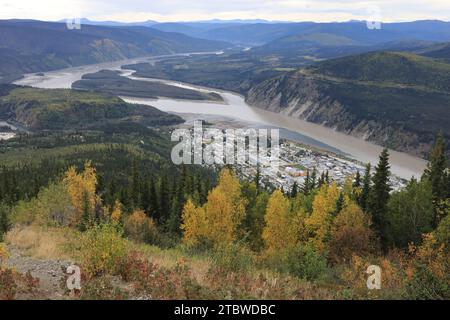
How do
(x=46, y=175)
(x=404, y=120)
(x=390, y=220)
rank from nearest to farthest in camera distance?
(x=390, y=220) < (x=46, y=175) < (x=404, y=120)

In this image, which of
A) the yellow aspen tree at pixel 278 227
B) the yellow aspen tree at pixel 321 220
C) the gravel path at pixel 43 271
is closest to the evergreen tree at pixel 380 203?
the yellow aspen tree at pixel 321 220

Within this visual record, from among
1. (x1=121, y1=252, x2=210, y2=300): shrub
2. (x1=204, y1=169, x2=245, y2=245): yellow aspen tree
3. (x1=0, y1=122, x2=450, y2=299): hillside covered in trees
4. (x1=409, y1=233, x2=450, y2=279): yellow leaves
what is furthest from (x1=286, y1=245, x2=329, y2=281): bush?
(x1=204, y1=169, x2=245, y2=245): yellow aspen tree

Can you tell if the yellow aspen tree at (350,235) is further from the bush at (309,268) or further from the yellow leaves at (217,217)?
the bush at (309,268)

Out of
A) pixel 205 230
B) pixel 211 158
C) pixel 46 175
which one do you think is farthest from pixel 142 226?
pixel 211 158

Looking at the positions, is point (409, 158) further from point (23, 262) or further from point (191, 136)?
point (23, 262)

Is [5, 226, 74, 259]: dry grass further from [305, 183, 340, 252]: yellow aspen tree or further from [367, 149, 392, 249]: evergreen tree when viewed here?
[367, 149, 392, 249]: evergreen tree

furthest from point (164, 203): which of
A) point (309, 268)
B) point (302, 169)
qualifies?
point (302, 169)
